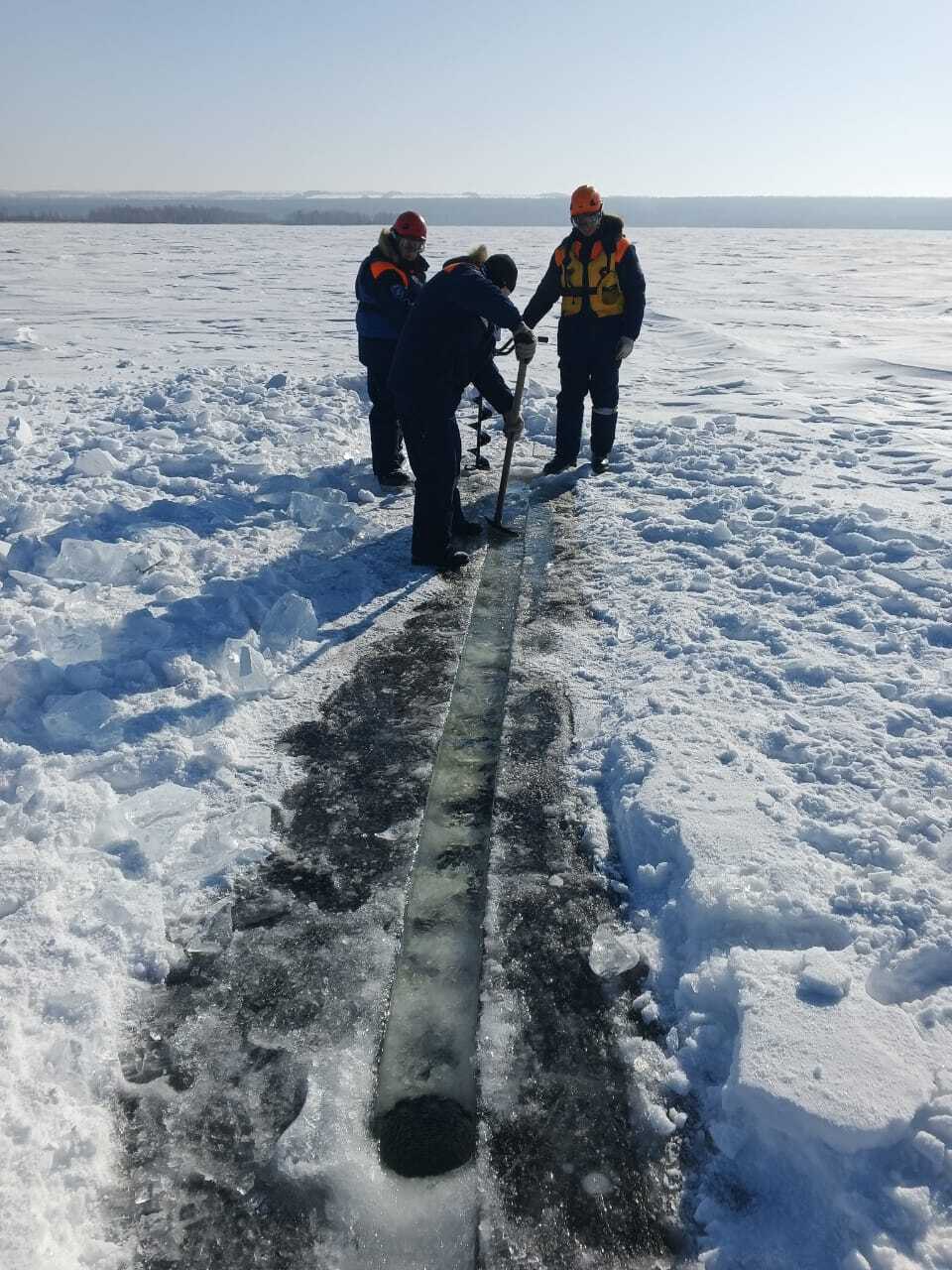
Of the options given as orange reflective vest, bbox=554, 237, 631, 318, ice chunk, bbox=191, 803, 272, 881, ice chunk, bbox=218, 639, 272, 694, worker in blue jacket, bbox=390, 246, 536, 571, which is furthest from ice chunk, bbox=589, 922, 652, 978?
orange reflective vest, bbox=554, 237, 631, 318

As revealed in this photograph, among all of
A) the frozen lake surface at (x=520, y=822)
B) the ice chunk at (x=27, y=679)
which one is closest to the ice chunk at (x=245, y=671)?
the frozen lake surface at (x=520, y=822)

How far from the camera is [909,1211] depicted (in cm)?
178

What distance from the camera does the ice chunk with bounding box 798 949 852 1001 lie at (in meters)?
2.26

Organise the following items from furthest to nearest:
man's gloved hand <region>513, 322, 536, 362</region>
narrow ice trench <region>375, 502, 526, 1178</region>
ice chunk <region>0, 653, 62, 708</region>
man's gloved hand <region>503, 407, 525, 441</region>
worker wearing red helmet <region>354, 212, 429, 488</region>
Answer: worker wearing red helmet <region>354, 212, 429, 488</region> < man's gloved hand <region>503, 407, 525, 441</region> < man's gloved hand <region>513, 322, 536, 362</region> < ice chunk <region>0, 653, 62, 708</region> < narrow ice trench <region>375, 502, 526, 1178</region>

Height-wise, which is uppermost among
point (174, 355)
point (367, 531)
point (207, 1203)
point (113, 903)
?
point (174, 355)

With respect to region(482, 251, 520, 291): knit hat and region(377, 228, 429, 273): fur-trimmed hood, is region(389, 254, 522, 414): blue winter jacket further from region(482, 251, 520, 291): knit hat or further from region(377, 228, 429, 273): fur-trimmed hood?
region(377, 228, 429, 273): fur-trimmed hood

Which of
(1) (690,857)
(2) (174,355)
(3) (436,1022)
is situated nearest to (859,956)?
(1) (690,857)

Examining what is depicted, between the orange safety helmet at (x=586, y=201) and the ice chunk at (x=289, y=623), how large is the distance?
11.8ft

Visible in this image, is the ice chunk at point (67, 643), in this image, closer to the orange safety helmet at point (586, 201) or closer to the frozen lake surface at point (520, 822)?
the frozen lake surface at point (520, 822)

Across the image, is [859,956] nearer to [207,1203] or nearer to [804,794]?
[804,794]

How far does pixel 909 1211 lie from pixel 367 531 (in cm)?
460

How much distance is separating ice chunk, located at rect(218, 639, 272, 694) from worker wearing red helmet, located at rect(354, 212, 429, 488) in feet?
7.14

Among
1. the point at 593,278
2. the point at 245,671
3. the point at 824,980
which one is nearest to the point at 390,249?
the point at 593,278

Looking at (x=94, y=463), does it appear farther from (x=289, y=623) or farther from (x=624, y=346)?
(x=624, y=346)
